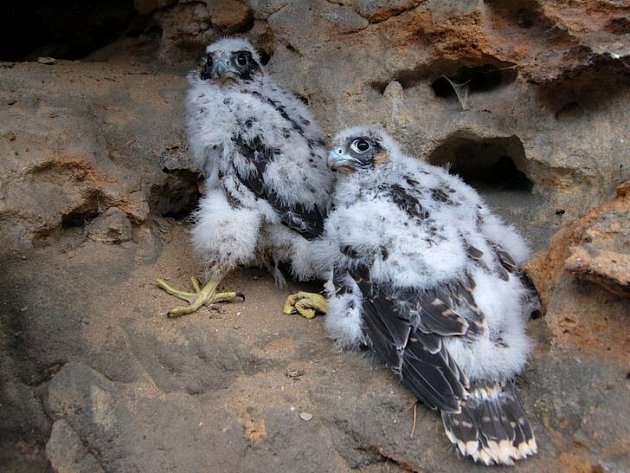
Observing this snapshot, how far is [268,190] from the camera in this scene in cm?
350

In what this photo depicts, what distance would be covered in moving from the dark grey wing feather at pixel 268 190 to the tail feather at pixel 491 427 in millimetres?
1391

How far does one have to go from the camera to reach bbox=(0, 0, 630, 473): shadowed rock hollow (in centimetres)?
259

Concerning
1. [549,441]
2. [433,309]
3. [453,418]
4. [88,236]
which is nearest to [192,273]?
[88,236]

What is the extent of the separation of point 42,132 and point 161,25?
190cm

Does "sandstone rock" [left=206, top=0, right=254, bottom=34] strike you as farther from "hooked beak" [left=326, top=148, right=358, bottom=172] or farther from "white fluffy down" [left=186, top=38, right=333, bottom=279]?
"hooked beak" [left=326, top=148, right=358, bottom=172]

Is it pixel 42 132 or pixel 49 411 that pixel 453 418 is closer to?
pixel 49 411

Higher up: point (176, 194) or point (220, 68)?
point (220, 68)

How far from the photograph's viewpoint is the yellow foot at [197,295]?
130 inches

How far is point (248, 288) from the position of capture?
3.73m

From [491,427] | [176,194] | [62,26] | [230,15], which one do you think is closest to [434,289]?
[491,427]

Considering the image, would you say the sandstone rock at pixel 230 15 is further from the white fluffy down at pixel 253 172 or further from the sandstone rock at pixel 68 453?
the sandstone rock at pixel 68 453

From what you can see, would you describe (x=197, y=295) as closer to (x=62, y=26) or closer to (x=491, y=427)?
(x=491, y=427)

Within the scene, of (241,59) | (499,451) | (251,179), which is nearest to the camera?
(499,451)

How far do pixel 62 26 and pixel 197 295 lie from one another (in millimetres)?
3161
